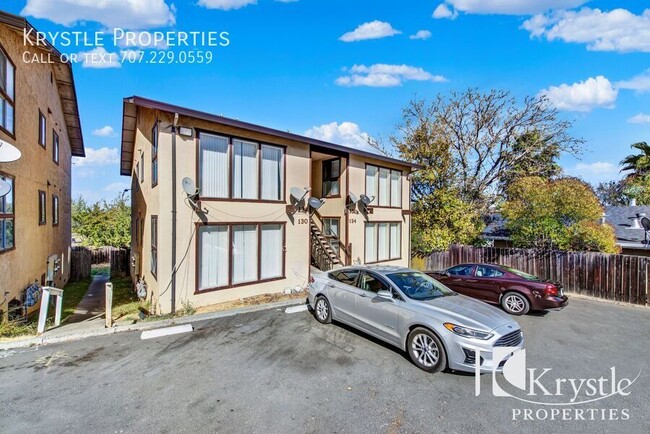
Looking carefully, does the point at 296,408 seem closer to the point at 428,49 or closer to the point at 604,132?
the point at 428,49

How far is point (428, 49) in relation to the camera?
15711 millimetres

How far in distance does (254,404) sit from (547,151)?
81.9 ft

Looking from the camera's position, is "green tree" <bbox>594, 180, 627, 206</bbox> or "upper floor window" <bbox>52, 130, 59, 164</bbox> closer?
"upper floor window" <bbox>52, 130, 59, 164</bbox>

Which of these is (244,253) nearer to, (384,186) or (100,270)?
(384,186)

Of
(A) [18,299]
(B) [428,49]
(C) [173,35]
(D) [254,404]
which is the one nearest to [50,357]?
(A) [18,299]

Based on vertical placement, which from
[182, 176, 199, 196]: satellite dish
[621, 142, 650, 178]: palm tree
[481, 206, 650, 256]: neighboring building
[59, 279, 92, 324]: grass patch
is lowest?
[59, 279, 92, 324]: grass patch

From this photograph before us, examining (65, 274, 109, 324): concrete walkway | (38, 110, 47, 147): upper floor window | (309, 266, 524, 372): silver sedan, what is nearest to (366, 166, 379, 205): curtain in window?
(309, 266, 524, 372): silver sedan

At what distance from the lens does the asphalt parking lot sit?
12.6ft

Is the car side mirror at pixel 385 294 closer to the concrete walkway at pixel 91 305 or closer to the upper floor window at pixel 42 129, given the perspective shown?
the concrete walkway at pixel 91 305

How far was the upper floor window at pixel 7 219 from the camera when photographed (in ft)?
23.1

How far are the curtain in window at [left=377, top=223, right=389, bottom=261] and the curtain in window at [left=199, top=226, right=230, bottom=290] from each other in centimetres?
786

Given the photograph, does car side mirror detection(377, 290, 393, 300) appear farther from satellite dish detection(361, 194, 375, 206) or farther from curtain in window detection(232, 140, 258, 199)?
satellite dish detection(361, 194, 375, 206)

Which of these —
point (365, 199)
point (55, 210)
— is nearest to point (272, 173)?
point (365, 199)

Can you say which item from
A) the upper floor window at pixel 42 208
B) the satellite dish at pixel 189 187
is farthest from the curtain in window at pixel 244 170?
the upper floor window at pixel 42 208
